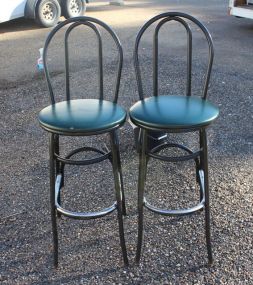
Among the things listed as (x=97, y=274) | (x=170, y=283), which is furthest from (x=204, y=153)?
(x=97, y=274)

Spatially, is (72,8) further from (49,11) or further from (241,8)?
(241,8)

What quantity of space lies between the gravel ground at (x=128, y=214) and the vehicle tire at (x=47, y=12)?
4158 millimetres

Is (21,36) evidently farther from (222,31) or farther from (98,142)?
(98,142)

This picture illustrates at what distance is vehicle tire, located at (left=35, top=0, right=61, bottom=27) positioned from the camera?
8.41 metres

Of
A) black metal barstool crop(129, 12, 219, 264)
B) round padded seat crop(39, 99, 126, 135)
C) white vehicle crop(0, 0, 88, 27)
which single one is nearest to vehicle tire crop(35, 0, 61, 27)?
white vehicle crop(0, 0, 88, 27)

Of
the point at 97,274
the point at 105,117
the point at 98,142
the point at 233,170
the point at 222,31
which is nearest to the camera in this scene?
the point at 105,117

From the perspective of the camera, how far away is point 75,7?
931cm

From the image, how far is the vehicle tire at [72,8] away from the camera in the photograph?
9.01 m

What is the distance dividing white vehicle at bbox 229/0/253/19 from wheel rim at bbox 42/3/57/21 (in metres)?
3.57

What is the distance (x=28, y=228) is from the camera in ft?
8.91

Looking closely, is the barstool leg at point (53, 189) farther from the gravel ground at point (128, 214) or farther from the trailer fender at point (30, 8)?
the trailer fender at point (30, 8)

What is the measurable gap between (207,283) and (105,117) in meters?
1.05

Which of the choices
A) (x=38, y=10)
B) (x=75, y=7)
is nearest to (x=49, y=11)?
(x=38, y=10)

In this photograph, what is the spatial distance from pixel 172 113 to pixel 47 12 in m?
7.18
